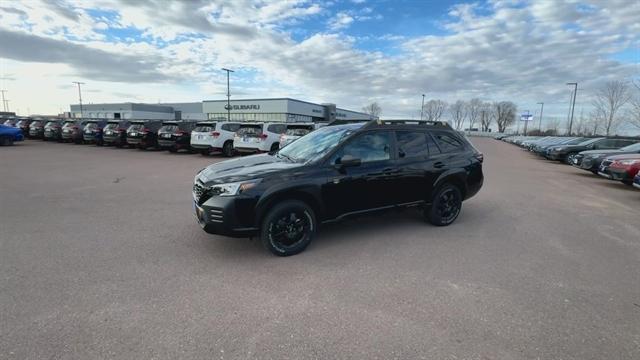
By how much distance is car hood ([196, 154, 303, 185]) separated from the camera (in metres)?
4.07

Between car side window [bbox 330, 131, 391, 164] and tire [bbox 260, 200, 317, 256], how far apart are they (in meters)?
0.81

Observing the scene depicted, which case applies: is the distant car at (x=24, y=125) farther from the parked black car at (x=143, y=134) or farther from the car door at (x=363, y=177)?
the car door at (x=363, y=177)

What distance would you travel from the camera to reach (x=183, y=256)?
13.8 feet

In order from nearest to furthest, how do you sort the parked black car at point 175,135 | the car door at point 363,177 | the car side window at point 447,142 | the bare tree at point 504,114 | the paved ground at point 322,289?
1. the paved ground at point 322,289
2. the car door at point 363,177
3. the car side window at point 447,142
4. the parked black car at point 175,135
5. the bare tree at point 504,114

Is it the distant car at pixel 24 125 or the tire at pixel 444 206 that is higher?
the distant car at pixel 24 125

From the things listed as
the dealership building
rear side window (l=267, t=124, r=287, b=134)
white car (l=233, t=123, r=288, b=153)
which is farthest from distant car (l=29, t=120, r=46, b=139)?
the dealership building

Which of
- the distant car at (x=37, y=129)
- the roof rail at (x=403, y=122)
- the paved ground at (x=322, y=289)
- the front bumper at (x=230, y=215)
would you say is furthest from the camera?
the distant car at (x=37, y=129)

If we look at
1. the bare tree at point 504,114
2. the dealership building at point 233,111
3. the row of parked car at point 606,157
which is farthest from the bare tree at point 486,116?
the row of parked car at point 606,157

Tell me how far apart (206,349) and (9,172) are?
11.7m

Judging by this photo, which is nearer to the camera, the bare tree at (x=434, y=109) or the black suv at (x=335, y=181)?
the black suv at (x=335, y=181)

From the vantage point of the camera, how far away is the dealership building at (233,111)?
8012cm

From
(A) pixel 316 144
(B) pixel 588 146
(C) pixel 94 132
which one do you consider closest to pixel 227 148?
(C) pixel 94 132

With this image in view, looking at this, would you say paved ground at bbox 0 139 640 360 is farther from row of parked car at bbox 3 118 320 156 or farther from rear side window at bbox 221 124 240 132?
rear side window at bbox 221 124 240 132

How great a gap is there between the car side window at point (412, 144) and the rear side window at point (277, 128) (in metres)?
10.5
